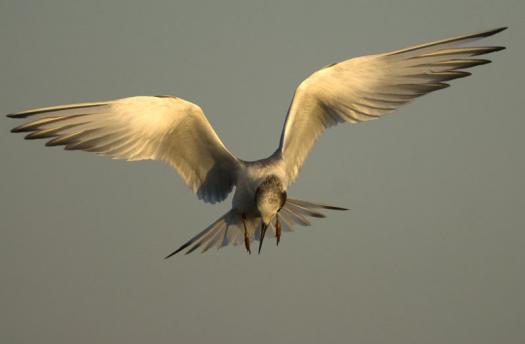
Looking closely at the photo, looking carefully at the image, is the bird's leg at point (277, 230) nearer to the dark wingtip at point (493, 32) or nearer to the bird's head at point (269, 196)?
the bird's head at point (269, 196)

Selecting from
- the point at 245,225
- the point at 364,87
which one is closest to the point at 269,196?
the point at 245,225

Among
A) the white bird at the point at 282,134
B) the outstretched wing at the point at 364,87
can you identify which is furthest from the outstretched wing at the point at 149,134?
the outstretched wing at the point at 364,87

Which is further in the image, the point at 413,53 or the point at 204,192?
the point at 204,192

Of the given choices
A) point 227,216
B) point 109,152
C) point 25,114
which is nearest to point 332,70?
point 227,216

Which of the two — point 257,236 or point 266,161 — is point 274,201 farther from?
point 257,236

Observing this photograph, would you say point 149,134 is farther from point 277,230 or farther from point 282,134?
point 277,230
